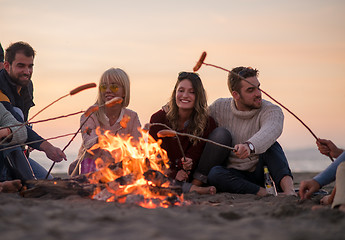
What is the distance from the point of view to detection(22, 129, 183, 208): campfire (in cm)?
353

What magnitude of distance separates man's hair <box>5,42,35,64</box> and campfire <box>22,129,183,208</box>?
2329mm

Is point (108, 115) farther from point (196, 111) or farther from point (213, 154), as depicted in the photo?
point (213, 154)

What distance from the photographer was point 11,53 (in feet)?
19.0

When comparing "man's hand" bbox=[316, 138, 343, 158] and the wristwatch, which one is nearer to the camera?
"man's hand" bbox=[316, 138, 343, 158]

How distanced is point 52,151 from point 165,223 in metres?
2.77

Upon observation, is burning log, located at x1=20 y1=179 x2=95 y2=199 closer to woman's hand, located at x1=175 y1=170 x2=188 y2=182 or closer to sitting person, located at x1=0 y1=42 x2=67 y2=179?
woman's hand, located at x1=175 y1=170 x2=188 y2=182

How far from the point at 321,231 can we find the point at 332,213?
1.80ft

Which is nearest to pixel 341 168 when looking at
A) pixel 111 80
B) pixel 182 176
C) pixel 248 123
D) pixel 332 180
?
pixel 332 180

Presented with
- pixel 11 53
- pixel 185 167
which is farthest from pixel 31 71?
pixel 185 167

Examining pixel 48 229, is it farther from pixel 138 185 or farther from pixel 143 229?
pixel 138 185

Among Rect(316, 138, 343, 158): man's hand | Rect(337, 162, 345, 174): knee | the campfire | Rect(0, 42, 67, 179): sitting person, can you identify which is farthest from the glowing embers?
Rect(0, 42, 67, 179): sitting person

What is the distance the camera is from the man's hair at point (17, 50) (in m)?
5.78

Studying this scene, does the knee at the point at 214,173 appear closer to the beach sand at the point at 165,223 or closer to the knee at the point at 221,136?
the knee at the point at 221,136

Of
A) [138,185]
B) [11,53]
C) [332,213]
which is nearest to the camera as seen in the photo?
[332,213]
